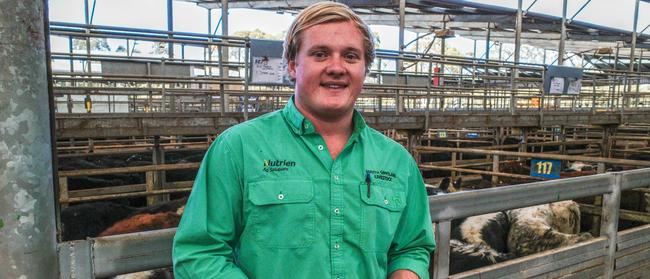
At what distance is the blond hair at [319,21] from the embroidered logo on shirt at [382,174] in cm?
41

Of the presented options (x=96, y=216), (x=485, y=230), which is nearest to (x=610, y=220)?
(x=485, y=230)

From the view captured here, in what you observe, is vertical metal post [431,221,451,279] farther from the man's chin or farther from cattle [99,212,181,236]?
cattle [99,212,181,236]

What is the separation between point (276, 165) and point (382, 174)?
0.39m

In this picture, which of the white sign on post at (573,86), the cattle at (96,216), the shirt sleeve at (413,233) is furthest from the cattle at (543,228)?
the white sign on post at (573,86)

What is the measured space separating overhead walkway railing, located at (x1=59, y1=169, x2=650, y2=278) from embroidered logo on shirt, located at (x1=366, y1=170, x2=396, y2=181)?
694 mm

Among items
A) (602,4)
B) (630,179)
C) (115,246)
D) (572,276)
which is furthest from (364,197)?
(602,4)

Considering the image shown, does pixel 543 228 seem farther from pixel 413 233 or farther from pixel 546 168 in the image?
pixel 413 233

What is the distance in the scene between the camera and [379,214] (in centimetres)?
162

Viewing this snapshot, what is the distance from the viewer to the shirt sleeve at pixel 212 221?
141 cm

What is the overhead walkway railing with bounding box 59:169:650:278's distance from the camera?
1.62m

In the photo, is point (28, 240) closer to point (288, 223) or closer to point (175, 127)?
point (288, 223)

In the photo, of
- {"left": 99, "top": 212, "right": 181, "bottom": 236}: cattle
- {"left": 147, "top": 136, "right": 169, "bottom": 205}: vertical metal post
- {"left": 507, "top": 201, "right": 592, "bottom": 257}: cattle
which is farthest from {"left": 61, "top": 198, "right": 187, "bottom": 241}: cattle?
{"left": 507, "top": 201, "right": 592, "bottom": 257}: cattle

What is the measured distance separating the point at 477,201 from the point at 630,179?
1.70m

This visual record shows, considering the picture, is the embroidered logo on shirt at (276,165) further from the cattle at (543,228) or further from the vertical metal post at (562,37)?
the vertical metal post at (562,37)
